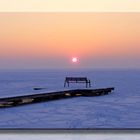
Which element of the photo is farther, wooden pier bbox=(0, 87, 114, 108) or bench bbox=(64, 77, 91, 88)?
wooden pier bbox=(0, 87, 114, 108)

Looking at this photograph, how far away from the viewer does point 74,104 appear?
5.28m

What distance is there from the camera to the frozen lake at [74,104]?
179 inches

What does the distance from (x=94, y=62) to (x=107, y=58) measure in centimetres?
16

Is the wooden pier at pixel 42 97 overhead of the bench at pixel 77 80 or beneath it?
beneath

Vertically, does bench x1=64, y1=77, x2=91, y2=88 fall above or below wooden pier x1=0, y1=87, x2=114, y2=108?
above

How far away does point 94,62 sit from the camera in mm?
4504

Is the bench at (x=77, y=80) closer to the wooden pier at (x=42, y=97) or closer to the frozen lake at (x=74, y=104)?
the frozen lake at (x=74, y=104)

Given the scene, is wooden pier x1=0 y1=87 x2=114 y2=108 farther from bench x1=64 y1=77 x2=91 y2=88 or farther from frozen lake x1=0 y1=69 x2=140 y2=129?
bench x1=64 y1=77 x2=91 y2=88

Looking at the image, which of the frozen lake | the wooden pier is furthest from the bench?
the wooden pier

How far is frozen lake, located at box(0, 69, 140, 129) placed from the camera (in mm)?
4551

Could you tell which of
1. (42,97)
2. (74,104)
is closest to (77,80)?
(74,104)

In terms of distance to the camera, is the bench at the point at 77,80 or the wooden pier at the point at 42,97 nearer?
the bench at the point at 77,80

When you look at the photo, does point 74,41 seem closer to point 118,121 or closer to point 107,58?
point 107,58

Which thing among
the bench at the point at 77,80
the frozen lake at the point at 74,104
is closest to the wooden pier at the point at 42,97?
the frozen lake at the point at 74,104
